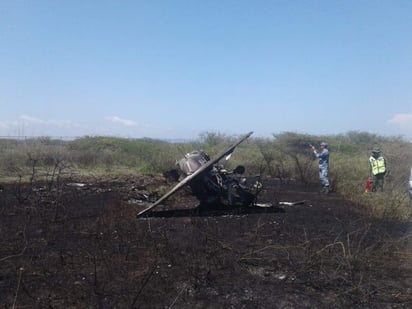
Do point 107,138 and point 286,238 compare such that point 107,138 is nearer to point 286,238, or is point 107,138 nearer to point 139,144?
point 139,144

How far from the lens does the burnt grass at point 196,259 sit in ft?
16.4

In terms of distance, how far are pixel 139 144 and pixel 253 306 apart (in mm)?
26010

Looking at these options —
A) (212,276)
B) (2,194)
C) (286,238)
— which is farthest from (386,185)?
(2,194)

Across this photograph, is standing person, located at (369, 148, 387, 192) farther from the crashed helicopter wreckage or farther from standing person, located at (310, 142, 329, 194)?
the crashed helicopter wreckage

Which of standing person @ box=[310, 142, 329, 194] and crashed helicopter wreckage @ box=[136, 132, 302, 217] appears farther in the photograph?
standing person @ box=[310, 142, 329, 194]

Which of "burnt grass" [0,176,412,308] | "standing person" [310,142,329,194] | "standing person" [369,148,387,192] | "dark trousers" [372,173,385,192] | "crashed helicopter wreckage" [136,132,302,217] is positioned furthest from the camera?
"standing person" [310,142,329,194]

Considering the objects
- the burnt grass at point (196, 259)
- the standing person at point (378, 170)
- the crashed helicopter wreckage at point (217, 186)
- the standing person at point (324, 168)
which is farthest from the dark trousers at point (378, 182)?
the crashed helicopter wreckage at point (217, 186)

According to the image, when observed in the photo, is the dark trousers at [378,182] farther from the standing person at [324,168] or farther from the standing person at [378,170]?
the standing person at [324,168]

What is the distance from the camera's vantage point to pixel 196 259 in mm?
6176

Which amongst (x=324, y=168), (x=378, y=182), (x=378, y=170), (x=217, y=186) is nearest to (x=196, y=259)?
(x=217, y=186)

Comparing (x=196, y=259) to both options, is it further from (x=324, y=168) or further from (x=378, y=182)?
(x=378, y=182)

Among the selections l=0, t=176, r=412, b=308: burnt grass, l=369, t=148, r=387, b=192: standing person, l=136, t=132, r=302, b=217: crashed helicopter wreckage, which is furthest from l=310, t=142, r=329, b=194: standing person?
l=136, t=132, r=302, b=217: crashed helicopter wreckage

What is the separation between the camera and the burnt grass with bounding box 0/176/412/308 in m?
5.00

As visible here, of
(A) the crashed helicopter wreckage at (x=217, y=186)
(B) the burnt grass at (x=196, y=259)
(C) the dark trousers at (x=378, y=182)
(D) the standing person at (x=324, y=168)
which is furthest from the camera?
(D) the standing person at (x=324, y=168)
